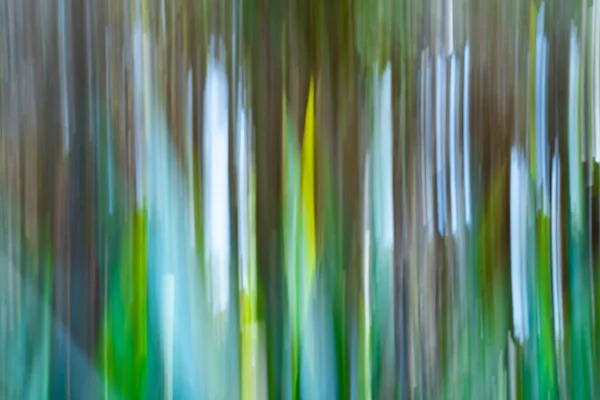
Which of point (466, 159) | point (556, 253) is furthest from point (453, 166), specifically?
point (556, 253)

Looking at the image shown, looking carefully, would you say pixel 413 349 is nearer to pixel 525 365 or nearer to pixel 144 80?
pixel 525 365

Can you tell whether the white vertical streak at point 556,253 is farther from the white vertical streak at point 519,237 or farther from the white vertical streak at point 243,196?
the white vertical streak at point 243,196

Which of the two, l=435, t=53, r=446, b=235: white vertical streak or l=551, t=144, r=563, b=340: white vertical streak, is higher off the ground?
l=435, t=53, r=446, b=235: white vertical streak

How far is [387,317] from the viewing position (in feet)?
1.86

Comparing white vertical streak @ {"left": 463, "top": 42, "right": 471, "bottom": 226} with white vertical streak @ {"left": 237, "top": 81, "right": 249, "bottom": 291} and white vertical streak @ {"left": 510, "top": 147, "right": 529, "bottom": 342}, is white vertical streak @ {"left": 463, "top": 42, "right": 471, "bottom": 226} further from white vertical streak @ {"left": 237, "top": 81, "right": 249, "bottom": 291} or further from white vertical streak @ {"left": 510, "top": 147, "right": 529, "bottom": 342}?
white vertical streak @ {"left": 237, "top": 81, "right": 249, "bottom": 291}

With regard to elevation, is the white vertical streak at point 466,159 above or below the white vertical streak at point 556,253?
above

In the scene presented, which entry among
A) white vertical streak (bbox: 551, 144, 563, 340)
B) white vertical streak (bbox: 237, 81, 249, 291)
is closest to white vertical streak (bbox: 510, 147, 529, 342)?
white vertical streak (bbox: 551, 144, 563, 340)

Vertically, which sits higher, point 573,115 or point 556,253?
point 573,115

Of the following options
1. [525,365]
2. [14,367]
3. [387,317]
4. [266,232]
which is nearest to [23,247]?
[14,367]

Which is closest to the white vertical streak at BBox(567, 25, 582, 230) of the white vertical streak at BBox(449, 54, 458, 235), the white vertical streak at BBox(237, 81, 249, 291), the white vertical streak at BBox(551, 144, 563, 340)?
the white vertical streak at BBox(551, 144, 563, 340)

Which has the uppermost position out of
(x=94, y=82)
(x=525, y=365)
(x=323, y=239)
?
(x=94, y=82)

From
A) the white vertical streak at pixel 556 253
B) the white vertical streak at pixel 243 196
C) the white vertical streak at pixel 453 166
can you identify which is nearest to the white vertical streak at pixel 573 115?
the white vertical streak at pixel 556 253

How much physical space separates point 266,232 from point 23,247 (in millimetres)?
197

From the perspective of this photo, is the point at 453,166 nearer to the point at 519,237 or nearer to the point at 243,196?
the point at 519,237
